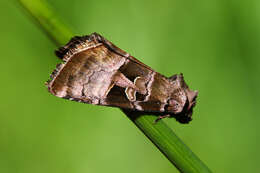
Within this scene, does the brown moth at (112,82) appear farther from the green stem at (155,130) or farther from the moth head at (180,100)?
the green stem at (155,130)

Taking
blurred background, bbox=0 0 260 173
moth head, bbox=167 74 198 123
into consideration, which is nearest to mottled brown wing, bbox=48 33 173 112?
moth head, bbox=167 74 198 123

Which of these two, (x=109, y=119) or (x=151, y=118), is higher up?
(x=109, y=119)

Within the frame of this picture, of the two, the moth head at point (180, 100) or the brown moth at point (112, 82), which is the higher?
the brown moth at point (112, 82)

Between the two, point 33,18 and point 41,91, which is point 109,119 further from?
point 33,18

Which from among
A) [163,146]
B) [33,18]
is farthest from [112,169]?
[33,18]

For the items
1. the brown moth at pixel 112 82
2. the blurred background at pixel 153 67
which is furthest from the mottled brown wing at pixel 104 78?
the blurred background at pixel 153 67

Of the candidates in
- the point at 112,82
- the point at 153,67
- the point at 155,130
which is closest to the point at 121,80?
the point at 112,82

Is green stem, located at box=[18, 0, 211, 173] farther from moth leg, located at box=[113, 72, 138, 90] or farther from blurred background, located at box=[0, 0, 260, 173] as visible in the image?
blurred background, located at box=[0, 0, 260, 173]
